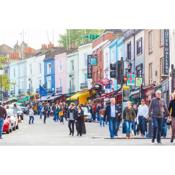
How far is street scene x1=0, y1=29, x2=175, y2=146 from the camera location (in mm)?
17719

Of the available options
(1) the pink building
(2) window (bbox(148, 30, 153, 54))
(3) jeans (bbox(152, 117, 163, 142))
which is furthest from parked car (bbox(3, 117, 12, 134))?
(3) jeans (bbox(152, 117, 163, 142))

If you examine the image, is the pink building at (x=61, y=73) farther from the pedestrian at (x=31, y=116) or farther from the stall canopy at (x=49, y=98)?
the pedestrian at (x=31, y=116)

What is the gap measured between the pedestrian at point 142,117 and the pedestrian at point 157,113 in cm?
111

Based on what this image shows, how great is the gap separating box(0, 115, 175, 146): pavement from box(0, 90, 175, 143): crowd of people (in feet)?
0.40

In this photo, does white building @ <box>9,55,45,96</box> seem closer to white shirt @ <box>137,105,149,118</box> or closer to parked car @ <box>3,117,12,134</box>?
parked car @ <box>3,117,12,134</box>

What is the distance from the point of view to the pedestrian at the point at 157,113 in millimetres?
Result: 16797

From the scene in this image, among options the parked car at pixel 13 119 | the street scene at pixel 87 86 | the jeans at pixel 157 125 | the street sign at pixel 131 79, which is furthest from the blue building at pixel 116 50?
the parked car at pixel 13 119

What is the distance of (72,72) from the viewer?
18.5 m

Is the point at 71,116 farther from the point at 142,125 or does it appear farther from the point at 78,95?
the point at 142,125
